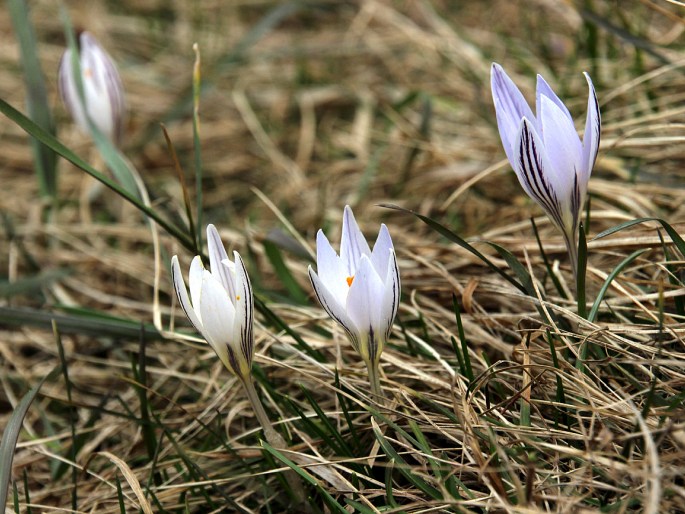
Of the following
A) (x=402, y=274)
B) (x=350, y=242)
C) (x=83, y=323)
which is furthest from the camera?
(x=402, y=274)

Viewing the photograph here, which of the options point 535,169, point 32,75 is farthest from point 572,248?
point 32,75

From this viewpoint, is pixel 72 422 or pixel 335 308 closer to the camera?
pixel 335 308

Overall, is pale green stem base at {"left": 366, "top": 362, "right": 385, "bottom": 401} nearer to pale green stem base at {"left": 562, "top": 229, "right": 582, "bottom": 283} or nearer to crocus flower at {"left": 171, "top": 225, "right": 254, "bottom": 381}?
crocus flower at {"left": 171, "top": 225, "right": 254, "bottom": 381}

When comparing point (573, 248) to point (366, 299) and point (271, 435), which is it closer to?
point (366, 299)

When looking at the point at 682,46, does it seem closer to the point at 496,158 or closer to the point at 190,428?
the point at 496,158

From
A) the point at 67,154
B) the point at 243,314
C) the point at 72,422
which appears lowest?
the point at 72,422

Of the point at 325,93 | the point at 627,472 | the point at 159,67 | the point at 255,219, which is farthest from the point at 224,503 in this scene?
the point at 159,67

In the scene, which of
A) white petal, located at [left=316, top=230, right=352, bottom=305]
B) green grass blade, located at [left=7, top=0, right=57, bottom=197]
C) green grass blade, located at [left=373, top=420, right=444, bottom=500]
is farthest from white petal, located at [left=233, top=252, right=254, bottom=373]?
Answer: green grass blade, located at [left=7, top=0, right=57, bottom=197]
